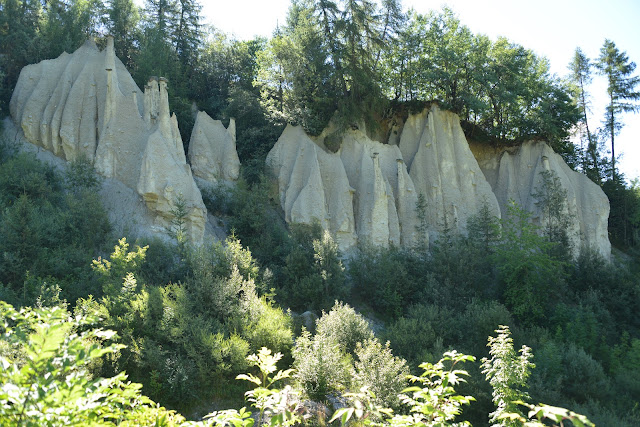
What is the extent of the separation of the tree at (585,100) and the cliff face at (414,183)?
3312 mm

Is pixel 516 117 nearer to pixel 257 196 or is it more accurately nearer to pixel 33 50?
pixel 257 196

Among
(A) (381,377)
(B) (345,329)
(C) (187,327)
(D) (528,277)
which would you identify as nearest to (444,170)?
(D) (528,277)

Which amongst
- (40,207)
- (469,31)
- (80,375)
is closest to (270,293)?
(40,207)

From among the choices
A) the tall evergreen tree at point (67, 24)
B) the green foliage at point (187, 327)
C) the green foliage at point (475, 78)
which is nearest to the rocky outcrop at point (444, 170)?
the green foliage at point (475, 78)

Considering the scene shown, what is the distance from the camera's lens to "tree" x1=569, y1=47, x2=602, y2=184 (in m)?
30.9

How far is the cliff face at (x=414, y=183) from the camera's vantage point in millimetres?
22672

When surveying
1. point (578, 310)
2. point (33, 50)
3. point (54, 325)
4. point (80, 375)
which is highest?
point (33, 50)

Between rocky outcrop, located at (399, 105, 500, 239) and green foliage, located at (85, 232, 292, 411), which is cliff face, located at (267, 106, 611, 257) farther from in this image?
green foliage, located at (85, 232, 292, 411)

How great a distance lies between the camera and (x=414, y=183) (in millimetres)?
25641

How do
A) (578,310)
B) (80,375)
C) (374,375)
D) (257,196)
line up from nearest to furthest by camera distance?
1. (80,375)
2. (374,375)
3. (578,310)
4. (257,196)

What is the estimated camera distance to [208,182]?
73.0 ft

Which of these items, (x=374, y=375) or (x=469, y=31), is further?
(x=469, y=31)

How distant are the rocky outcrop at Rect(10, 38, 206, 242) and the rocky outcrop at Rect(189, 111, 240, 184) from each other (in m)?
1.51

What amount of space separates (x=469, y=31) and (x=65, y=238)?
23.1 m
